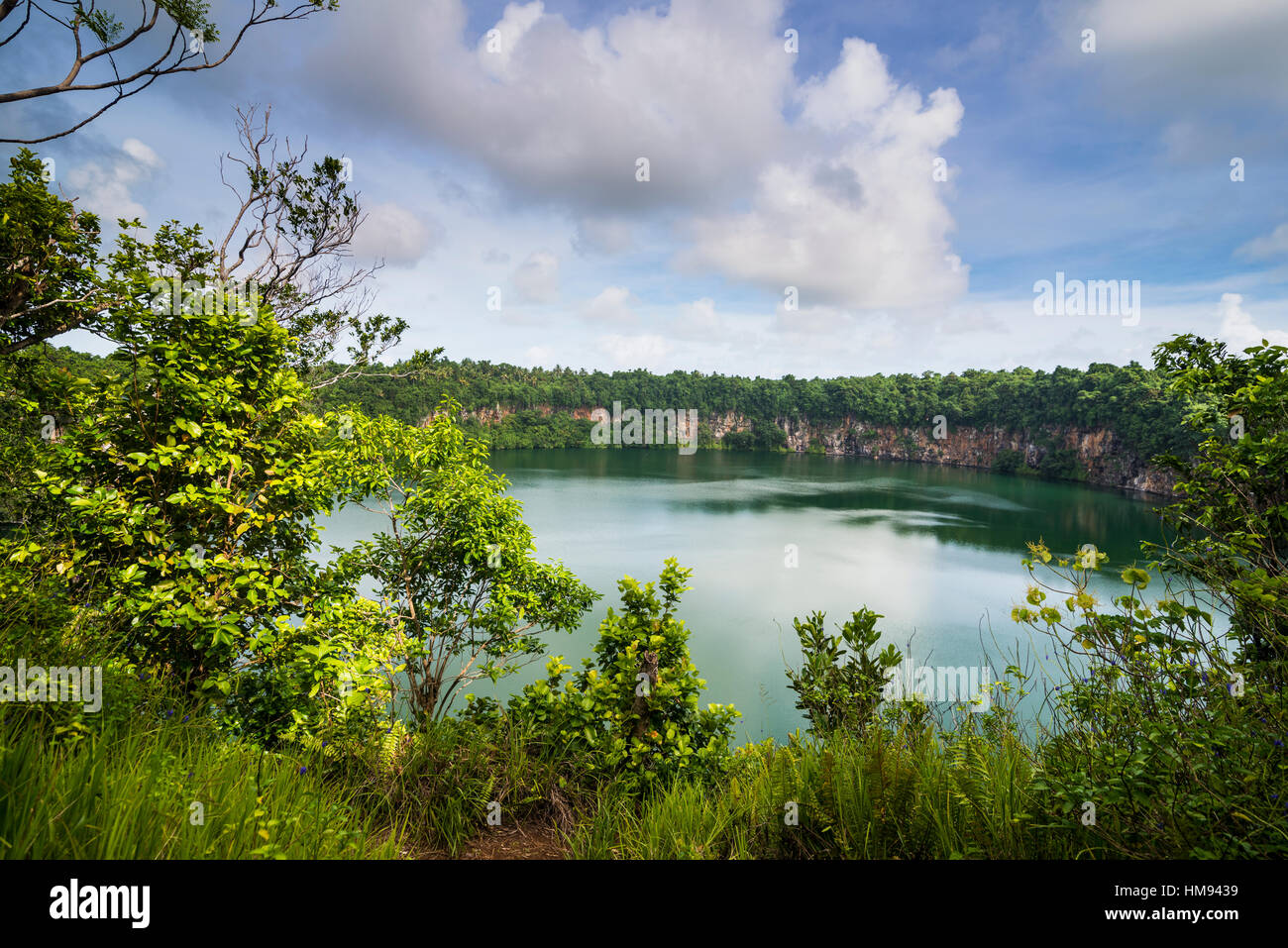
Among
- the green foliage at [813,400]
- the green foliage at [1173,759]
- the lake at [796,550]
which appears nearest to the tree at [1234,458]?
the green foliage at [1173,759]

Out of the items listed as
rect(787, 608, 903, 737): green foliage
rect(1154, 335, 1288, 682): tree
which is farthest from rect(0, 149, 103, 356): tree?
rect(1154, 335, 1288, 682): tree

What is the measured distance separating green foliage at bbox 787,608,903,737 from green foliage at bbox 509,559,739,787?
0.83 metres

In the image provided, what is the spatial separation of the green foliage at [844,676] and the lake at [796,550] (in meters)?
0.36

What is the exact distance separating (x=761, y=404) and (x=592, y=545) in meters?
77.8

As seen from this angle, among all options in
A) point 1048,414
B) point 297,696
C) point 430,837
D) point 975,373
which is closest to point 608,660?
point 430,837

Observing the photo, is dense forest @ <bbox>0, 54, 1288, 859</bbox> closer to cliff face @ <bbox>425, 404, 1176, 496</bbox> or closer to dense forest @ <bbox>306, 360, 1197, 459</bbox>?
cliff face @ <bbox>425, 404, 1176, 496</bbox>

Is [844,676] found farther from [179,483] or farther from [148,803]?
[179,483]


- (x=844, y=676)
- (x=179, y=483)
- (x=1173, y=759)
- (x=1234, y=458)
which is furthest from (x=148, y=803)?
(x=1234, y=458)

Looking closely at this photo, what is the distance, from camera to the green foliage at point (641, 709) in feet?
9.81

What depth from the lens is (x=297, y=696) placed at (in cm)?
330

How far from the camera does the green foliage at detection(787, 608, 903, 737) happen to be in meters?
3.73
